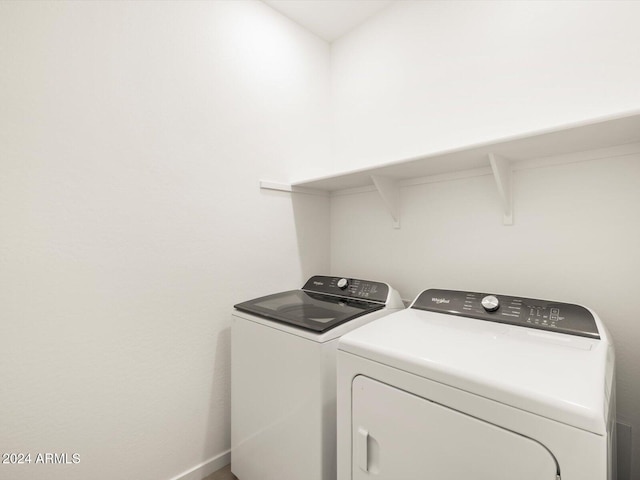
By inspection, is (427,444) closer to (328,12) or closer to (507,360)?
(507,360)

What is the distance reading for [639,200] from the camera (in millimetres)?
1119

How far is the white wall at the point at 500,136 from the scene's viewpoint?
3.81ft

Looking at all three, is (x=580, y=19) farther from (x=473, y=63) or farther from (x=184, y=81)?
(x=184, y=81)

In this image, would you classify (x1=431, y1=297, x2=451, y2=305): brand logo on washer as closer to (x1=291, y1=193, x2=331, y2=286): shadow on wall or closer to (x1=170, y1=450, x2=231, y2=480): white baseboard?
(x1=291, y1=193, x2=331, y2=286): shadow on wall

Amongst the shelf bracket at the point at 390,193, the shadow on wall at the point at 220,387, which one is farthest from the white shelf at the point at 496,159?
the shadow on wall at the point at 220,387

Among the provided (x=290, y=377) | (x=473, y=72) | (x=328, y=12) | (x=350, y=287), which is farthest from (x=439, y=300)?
(x=328, y=12)

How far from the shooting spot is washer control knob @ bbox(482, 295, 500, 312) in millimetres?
1179

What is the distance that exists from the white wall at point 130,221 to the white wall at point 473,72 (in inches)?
24.2

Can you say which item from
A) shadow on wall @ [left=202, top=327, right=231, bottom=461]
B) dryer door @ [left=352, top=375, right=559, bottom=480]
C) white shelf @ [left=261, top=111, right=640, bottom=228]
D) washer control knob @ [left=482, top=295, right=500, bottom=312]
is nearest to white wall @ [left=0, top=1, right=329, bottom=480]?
shadow on wall @ [left=202, top=327, right=231, bottom=461]

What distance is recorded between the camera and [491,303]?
1191mm

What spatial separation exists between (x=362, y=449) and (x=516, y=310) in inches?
30.5

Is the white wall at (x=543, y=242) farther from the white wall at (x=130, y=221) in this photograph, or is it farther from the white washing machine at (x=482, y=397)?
the white wall at (x=130, y=221)

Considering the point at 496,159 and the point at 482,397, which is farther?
the point at 496,159

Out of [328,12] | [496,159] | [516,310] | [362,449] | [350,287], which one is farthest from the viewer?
[328,12]
